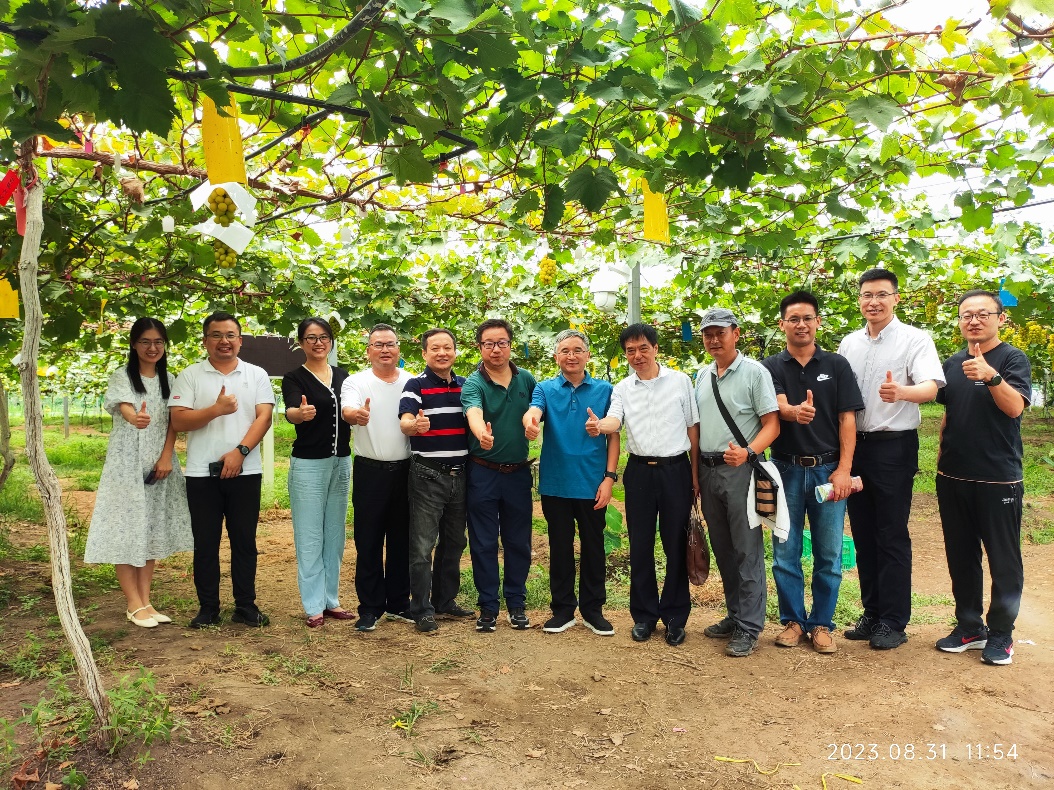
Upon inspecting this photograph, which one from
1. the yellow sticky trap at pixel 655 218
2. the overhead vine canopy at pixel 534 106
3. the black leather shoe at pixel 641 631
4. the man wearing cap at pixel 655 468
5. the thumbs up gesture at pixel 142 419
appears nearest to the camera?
the overhead vine canopy at pixel 534 106

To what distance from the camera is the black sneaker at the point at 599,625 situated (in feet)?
13.3

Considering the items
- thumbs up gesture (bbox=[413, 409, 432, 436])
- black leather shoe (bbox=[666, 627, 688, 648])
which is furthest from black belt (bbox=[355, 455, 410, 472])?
black leather shoe (bbox=[666, 627, 688, 648])

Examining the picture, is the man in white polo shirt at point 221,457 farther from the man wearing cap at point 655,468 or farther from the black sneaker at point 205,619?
the man wearing cap at point 655,468

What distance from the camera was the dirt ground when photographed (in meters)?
2.54

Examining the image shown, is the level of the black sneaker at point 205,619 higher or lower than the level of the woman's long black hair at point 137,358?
lower

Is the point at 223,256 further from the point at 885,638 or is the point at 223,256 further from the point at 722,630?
the point at 885,638

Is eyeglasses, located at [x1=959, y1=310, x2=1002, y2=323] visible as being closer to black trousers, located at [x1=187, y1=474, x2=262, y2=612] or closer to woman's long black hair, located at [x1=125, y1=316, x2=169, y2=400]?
black trousers, located at [x1=187, y1=474, x2=262, y2=612]

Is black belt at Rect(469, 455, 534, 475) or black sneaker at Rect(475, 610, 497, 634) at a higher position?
black belt at Rect(469, 455, 534, 475)

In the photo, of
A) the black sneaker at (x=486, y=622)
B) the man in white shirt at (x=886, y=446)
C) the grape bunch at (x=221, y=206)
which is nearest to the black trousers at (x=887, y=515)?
the man in white shirt at (x=886, y=446)

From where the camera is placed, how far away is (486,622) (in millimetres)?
4066

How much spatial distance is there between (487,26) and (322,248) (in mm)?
5275

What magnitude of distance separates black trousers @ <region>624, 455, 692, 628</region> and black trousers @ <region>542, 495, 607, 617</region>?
20cm

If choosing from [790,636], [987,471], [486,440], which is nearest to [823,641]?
[790,636]

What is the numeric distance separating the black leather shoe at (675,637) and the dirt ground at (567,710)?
0.22 ft
